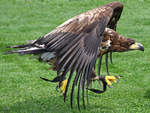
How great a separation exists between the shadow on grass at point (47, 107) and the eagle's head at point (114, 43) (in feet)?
3.80

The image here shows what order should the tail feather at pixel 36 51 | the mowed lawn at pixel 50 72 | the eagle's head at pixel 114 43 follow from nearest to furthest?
the tail feather at pixel 36 51 < the eagle's head at pixel 114 43 < the mowed lawn at pixel 50 72

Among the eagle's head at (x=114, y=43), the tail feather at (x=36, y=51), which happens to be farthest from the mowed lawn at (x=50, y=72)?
the eagle's head at (x=114, y=43)

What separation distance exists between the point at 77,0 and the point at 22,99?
38.8ft

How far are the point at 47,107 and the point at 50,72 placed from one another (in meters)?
2.38

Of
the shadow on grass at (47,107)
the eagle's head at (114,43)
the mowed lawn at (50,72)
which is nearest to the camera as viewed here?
the eagle's head at (114,43)

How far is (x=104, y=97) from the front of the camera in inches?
299

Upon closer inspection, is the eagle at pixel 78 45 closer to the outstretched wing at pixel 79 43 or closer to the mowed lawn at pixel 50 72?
the outstretched wing at pixel 79 43

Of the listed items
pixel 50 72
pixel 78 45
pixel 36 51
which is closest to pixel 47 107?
pixel 36 51

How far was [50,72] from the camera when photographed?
9.35 meters

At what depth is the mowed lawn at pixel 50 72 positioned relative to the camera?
7.09m

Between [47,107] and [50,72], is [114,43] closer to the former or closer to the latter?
[47,107]

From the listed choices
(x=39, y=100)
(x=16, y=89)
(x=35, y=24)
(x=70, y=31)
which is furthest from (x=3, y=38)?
(x=70, y=31)

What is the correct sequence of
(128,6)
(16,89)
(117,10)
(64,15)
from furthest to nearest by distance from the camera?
(128,6)
(64,15)
(16,89)
(117,10)

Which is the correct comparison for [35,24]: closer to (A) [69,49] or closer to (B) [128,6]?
(B) [128,6]
